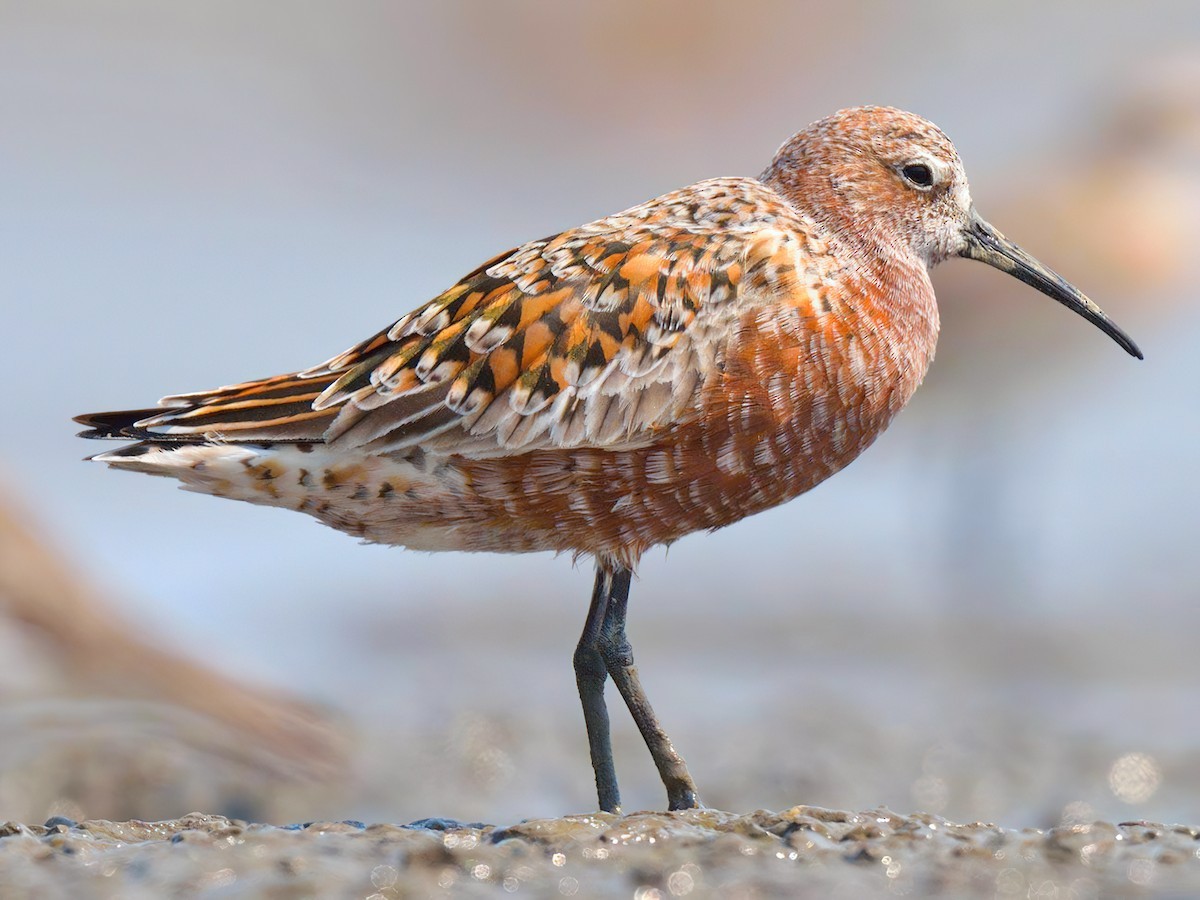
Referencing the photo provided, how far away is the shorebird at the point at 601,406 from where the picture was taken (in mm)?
4352

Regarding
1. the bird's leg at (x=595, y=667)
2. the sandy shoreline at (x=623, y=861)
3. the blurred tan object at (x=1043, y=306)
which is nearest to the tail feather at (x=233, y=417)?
the bird's leg at (x=595, y=667)

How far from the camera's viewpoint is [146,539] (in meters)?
12.5

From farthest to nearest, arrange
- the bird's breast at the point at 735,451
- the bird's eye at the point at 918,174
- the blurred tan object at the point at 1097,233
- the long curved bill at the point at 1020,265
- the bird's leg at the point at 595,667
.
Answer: the blurred tan object at the point at 1097,233 < the long curved bill at the point at 1020,265 < the bird's eye at the point at 918,174 < the bird's leg at the point at 595,667 < the bird's breast at the point at 735,451

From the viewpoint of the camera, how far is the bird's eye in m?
4.89

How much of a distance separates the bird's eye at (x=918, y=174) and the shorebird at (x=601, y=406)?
30 cm

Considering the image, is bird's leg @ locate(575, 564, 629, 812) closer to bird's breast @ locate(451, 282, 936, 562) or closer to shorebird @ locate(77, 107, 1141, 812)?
shorebird @ locate(77, 107, 1141, 812)

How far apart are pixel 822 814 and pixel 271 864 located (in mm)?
1336

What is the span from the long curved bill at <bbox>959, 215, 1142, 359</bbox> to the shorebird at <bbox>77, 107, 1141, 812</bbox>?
1.70ft

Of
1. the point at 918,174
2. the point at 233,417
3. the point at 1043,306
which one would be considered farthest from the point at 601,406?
the point at 1043,306

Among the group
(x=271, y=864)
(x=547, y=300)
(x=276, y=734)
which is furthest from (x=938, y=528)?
(x=271, y=864)

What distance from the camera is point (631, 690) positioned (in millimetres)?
4695

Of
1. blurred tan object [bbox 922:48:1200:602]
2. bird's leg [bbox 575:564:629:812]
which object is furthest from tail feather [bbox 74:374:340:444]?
blurred tan object [bbox 922:48:1200:602]

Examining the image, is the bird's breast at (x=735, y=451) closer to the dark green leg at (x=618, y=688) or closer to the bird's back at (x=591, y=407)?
the bird's back at (x=591, y=407)

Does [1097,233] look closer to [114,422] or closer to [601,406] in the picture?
[601,406]
